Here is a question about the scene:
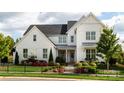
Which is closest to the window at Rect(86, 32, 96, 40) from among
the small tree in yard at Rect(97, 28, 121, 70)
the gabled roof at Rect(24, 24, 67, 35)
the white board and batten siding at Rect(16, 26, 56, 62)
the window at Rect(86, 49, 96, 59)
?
the window at Rect(86, 49, 96, 59)

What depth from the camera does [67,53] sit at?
4553 cm

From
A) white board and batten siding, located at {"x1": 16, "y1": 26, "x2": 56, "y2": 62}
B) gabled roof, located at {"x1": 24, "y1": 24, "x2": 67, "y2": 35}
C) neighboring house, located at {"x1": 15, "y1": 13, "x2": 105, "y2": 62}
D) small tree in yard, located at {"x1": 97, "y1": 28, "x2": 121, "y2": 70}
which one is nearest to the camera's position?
small tree in yard, located at {"x1": 97, "y1": 28, "x2": 121, "y2": 70}

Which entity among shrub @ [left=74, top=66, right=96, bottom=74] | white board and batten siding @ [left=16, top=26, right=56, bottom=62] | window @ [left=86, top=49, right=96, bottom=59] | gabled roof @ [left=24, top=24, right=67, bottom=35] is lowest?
shrub @ [left=74, top=66, right=96, bottom=74]

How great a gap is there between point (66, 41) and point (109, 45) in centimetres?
1125

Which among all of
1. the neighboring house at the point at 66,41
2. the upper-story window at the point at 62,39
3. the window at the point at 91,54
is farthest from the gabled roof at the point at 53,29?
the window at the point at 91,54

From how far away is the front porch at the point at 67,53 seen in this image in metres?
45.0

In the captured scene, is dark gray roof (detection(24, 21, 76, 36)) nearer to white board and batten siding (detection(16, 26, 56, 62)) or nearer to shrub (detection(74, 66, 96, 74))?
white board and batten siding (detection(16, 26, 56, 62))

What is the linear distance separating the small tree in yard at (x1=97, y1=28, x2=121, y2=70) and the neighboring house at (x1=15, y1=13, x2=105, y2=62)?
6228 millimetres

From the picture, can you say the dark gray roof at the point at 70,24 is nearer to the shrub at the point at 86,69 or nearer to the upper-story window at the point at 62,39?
the upper-story window at the point at 62,39

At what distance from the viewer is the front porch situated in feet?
148

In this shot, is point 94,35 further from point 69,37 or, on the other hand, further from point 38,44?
point 38,44

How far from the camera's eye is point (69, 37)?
4653 cm

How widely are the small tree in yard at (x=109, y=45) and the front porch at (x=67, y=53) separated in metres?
8.31
